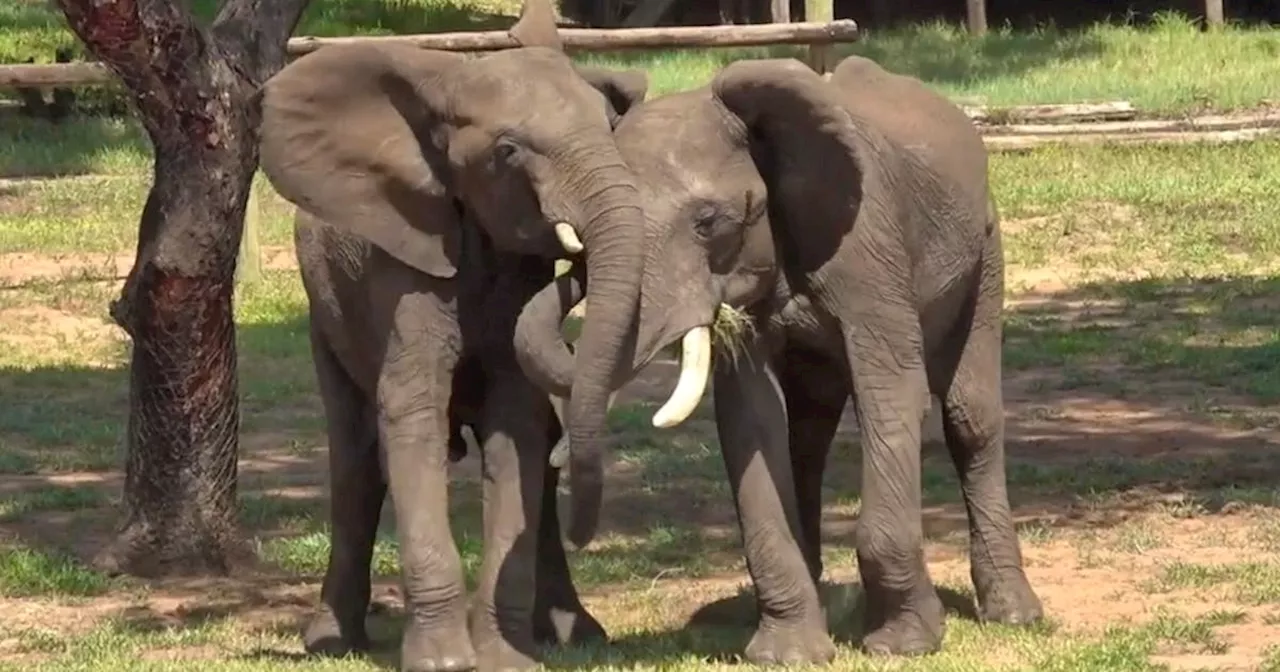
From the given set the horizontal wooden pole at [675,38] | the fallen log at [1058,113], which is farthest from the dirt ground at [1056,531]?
the fallen log at [1058,113]

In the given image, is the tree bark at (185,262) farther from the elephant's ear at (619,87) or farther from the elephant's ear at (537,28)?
the elephant's ear at (619,87)

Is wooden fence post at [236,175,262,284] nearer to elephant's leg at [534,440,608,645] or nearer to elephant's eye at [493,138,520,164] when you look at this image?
elephant's leg at [534,440,608,645]

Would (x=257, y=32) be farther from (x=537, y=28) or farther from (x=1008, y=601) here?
(x=1008, y=601)

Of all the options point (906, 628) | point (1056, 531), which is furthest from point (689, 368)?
point (1056, 531)

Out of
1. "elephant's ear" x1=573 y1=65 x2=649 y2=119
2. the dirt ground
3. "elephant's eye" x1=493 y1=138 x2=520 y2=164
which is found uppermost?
"elephant's ear" x1=573 y1=65 x2=649 y2=119

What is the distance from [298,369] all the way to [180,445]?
14.8 ft

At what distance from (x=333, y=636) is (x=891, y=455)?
1899 millimetres

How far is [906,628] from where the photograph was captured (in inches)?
306

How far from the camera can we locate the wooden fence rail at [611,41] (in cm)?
1556

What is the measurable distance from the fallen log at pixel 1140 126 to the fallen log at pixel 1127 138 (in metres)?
0.06

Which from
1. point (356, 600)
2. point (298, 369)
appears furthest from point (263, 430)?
point (356, 600)

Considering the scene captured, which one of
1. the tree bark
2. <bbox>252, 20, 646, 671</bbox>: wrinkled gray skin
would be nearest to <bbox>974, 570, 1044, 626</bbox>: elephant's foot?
<bbox>252, 20, 646, 671</bbox>: wrinkled gray skin

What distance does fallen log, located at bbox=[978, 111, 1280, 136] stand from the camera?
2027cm

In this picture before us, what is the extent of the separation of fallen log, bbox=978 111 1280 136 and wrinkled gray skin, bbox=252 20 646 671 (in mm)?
12702
